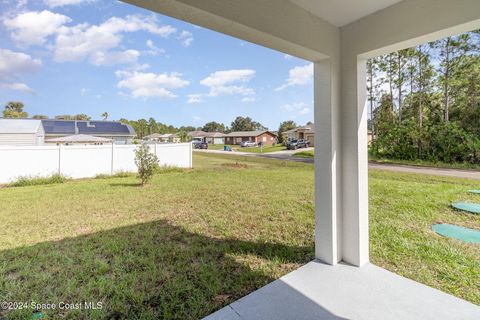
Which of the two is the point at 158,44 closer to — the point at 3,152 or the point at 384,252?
the point at 3,152

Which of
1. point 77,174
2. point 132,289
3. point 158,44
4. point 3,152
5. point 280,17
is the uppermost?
point 158,44

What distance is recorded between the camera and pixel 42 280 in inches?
84.3

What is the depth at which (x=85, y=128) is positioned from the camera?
2222cm

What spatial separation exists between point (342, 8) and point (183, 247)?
317cm

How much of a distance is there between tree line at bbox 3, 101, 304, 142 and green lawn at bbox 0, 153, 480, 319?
2532cm

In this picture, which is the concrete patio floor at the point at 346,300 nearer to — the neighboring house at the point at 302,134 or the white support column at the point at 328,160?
the white support column at the point at 328,160

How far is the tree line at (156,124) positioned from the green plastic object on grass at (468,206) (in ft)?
100.0

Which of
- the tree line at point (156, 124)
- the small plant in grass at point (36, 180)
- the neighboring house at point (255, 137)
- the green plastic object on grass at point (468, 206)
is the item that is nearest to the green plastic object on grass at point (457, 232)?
the green plastic object on grass at point (468, 206)

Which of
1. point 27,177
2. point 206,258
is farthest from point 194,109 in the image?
point 206,258

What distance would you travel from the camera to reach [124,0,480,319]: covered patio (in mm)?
1530

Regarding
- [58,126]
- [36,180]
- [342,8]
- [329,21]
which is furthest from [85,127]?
[342,8]

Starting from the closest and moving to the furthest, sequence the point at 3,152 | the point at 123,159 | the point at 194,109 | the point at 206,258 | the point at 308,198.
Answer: the point at 206,258, the point at 308,198, the point at 3,152, the point at 123,159, the point at 194,109

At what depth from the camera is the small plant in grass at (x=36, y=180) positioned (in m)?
6.84

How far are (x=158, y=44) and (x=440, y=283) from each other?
365 inches
